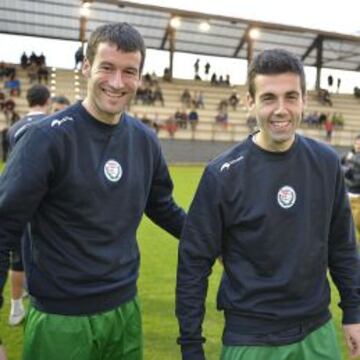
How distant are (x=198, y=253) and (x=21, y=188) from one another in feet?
2.28

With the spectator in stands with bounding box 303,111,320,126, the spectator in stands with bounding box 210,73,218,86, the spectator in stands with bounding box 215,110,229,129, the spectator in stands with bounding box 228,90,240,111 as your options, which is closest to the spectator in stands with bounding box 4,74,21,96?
the spectator in stands with bounding box 215,110,229,129

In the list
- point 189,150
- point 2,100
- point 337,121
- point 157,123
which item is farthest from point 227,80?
point 2,100

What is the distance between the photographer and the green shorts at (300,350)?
2.05m

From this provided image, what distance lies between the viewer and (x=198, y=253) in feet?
6.87

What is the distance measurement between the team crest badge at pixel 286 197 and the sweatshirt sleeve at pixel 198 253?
23 cm

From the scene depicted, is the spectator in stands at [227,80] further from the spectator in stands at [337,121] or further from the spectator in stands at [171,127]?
the spectator in stands at [171,127]

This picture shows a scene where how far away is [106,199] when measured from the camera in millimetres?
2221

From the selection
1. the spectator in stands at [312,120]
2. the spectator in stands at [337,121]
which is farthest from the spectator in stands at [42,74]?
the spectator in stands at [337,121]

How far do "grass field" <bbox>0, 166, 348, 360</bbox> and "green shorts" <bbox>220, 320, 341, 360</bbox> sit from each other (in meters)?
2.07

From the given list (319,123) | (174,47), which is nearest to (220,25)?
(174,47)

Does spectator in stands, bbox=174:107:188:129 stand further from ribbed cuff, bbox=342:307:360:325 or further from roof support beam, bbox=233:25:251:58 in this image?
ribbed cuff, bbox=342:307:360:325

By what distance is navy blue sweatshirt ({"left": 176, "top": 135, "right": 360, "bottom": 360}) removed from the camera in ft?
6.79

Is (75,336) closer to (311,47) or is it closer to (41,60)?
(41,60)

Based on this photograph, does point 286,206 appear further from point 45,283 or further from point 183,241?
point 45,283
